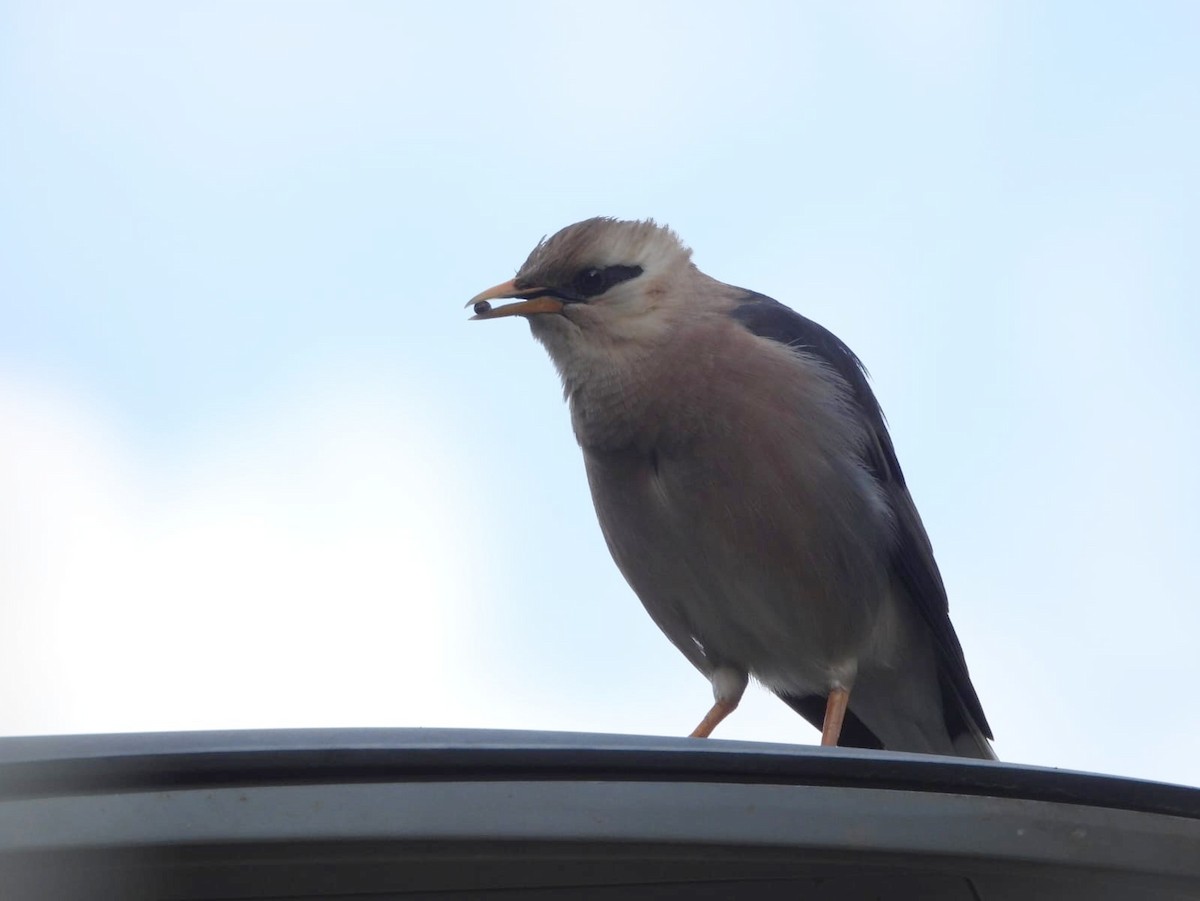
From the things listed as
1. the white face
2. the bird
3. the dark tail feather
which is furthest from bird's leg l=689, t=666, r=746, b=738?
the white face

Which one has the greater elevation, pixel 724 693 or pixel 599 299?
pixel 599 299

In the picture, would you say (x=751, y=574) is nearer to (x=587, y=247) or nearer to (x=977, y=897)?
(x=587, y=247)

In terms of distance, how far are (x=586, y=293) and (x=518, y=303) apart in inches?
10.0

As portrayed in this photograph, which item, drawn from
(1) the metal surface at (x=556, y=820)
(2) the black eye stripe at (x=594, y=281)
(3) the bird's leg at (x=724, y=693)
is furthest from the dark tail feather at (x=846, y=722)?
(1) the metal surface at (x=556, y=820)

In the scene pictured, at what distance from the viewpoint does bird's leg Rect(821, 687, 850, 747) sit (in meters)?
5.00

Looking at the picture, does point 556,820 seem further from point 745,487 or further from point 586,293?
point 586,293

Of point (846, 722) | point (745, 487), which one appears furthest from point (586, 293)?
point (846, 722)

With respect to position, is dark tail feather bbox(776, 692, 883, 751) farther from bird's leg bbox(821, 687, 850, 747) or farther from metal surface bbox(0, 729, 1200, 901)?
metal surface bbox(0, 729, 1200, 901)

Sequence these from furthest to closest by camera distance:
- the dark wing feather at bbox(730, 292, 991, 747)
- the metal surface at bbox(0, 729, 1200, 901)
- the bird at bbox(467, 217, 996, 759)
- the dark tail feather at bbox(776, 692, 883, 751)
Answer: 1. the dark tail feather at bbox(776, 692, 883, 751)
2. the dark wing feather at bbox(730, 292, 991, 747)
3. the bird at bbox(467, 217, 996, 759)
4. the metal surface at bbox(0, 729, 1200, 901)

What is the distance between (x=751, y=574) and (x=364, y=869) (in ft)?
9.74

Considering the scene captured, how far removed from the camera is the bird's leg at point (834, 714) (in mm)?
4996

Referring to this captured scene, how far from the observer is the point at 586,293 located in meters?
5.09

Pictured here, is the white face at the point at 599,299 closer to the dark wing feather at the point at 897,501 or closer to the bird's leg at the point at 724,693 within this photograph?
the dark wing feather at the point at 897,501

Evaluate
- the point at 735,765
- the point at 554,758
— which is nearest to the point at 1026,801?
the point at 735,765
